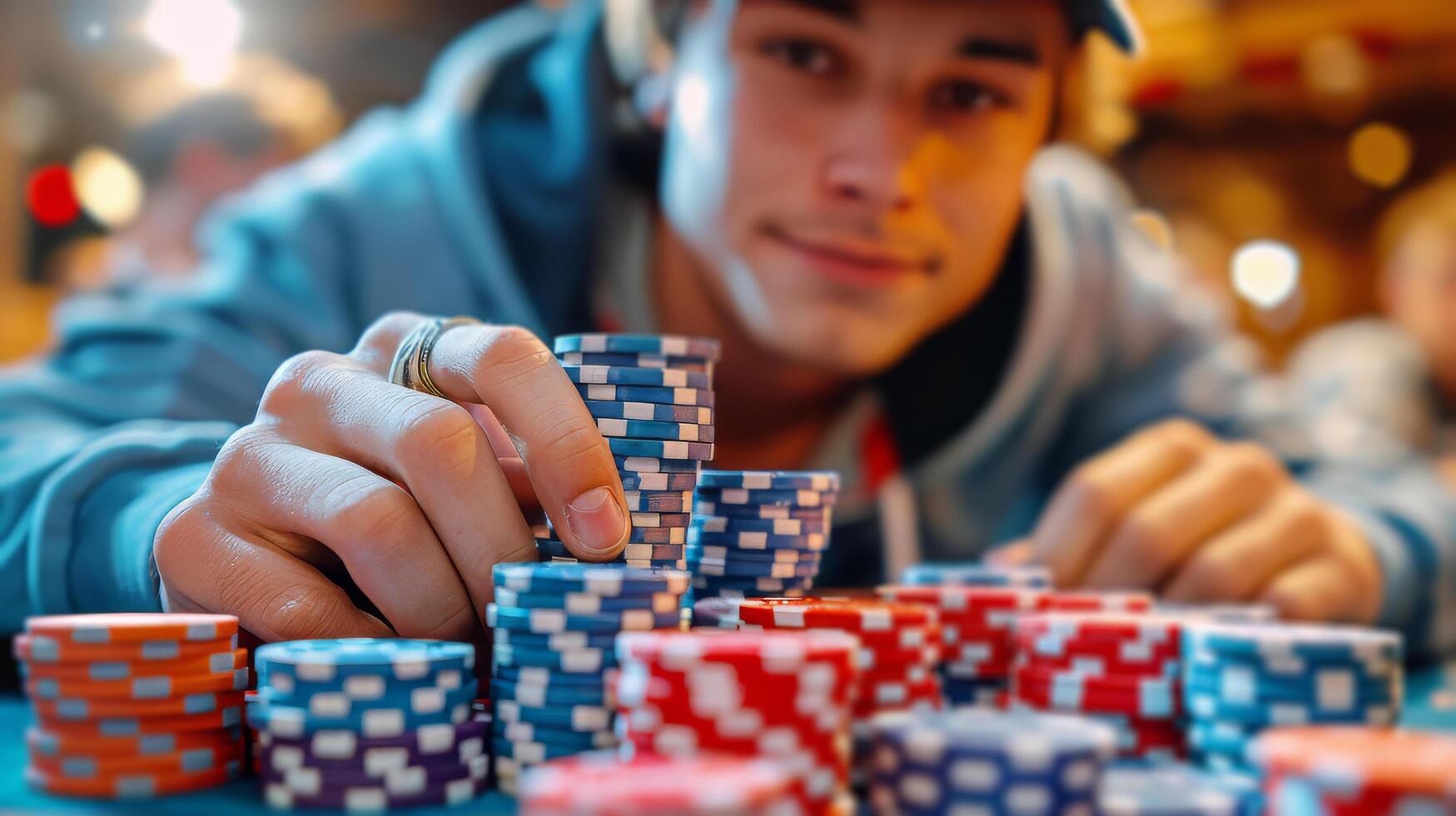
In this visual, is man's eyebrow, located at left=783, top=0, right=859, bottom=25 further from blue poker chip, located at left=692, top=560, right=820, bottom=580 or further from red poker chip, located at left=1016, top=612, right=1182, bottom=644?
red poker chip, located at left=1016, top=612, right=1182, bottom=644

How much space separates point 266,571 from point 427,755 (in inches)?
13.8

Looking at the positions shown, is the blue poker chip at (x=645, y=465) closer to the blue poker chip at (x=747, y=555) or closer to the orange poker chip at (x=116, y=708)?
the blue poker chip at (x=747, y=555)

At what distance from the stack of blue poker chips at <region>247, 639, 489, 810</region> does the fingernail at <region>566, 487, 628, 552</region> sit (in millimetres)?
238

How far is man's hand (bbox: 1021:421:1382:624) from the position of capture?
241 cm

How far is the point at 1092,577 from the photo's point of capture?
251cm

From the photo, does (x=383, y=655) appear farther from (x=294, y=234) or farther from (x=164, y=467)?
(x=294, y=234)

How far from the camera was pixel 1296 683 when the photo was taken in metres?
1.20

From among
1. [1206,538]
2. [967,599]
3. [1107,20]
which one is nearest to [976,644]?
[967,599]

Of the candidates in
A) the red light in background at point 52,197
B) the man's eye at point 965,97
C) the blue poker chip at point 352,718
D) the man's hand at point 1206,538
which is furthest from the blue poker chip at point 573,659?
the red light in background at point 52,197

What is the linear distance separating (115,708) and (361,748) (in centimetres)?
27

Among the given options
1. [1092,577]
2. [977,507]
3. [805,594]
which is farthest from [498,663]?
[977,507]

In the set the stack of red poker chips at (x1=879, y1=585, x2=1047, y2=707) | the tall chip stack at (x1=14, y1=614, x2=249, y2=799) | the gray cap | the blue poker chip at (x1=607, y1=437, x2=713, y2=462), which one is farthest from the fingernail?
the gray cap

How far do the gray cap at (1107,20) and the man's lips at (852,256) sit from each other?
64 cm

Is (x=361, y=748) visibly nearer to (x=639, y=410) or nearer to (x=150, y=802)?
(x=150, y=802)
